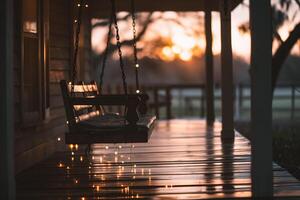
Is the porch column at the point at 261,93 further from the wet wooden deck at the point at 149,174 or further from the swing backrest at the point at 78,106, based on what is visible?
the swing backrest at the point at 78,106

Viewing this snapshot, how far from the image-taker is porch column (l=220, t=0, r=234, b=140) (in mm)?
8508

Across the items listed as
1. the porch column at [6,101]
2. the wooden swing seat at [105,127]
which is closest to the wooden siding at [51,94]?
the wooden swing seat at [105,127]

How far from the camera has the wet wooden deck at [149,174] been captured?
470cm

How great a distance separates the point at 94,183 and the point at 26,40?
1.90 m

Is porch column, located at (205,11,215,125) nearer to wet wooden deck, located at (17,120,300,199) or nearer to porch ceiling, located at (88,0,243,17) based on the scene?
porch ceiling, located at (88,0,243,17)

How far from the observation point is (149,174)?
5.60 metres

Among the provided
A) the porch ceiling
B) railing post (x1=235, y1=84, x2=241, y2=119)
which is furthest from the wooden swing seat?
railing post (x1=235, y1=84, x2=241, y2=119)

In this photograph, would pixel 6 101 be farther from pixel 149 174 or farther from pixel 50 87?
pixel 50 87

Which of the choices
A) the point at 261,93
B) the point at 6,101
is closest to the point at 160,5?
the point at 261,93

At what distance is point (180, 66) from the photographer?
37750 millimetres

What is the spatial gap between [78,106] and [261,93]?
257 centimetres

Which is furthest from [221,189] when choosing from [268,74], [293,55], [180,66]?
[180,66]

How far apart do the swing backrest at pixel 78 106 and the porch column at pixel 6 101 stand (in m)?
1.46

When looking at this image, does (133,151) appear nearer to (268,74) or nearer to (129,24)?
(268,74)
